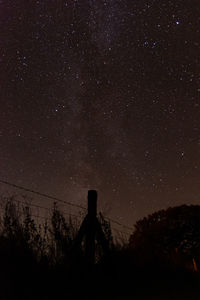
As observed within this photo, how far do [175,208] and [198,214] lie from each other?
99 centimetres

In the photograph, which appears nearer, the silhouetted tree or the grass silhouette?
the grass silhouette

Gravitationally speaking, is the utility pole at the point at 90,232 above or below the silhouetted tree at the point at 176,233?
below

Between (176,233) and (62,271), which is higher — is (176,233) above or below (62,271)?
above

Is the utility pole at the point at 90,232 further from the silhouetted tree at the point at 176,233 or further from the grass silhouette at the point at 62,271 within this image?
the silhouetted tree at the point at 176,233

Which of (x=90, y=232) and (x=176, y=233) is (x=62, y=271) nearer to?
(x=90, y=232)

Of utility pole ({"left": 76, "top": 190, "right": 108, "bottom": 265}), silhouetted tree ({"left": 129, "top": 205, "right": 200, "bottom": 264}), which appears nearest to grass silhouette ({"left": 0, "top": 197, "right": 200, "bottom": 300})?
utility pole ({"left": 76, "top": 190, "right": 108, "bottom": 265})

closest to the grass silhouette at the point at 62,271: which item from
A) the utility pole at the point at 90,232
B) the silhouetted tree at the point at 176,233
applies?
the utility pole at the point at 90,232

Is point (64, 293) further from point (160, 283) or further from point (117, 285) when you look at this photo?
point (160, 283)

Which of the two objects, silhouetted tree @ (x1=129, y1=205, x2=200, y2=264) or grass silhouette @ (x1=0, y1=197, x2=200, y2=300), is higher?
silhouetted tree @ (x1=129, y1=205, x2=200, y2=264)

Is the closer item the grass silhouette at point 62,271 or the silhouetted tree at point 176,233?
the grass silhouette at point 62,271

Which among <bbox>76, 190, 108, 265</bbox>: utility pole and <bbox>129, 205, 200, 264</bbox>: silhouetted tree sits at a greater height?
<bbox>129, 205, 200, 264</bbox>: silhouetted tree

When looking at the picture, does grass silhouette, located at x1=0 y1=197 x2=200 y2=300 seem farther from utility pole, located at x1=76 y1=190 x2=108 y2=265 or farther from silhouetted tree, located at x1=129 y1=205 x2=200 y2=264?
silhouetted tree, located at x1=129 y1=205 x2=200 y2=264

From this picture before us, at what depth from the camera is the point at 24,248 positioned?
5.45 metres

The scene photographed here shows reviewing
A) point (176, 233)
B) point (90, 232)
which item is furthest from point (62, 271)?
point (176, 233)
